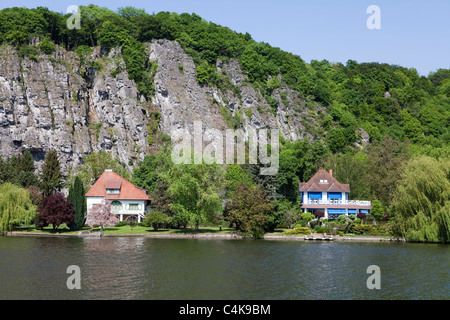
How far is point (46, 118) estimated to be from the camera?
4222 inches

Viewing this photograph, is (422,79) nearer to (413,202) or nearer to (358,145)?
(358,145)

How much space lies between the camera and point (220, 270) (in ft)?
134

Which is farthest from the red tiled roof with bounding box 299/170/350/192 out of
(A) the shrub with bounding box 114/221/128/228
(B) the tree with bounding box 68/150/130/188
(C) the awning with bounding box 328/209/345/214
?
(B) the tree with bounding box 68/150/130/188

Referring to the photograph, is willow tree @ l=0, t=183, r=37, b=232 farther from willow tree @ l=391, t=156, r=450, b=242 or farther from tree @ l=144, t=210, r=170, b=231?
willow tree @ l=391, t=156, r=450, b=242

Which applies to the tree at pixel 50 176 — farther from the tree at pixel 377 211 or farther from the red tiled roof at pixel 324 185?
the tree at pixel 377 211

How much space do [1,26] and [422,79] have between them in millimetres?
141999

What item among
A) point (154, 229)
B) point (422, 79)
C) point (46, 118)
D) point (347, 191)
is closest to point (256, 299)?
point (154, 229)

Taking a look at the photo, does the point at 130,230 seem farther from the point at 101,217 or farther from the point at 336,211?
the point at 336,211

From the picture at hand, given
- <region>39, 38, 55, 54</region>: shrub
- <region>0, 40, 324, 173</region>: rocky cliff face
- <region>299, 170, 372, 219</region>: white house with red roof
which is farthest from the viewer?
<region>39, 38, 55, 54</region>: shrub

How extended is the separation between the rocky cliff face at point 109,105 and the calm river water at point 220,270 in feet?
168

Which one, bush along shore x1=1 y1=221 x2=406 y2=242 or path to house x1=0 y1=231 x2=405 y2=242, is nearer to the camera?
path to house x1=0 y1=231 x2=405 y2=242

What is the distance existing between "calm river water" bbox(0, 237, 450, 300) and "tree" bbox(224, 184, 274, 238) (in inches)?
271

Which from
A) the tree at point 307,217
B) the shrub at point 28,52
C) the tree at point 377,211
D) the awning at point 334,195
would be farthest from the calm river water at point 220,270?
the shrub at point 28,52

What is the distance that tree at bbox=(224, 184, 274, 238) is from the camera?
66125mm
